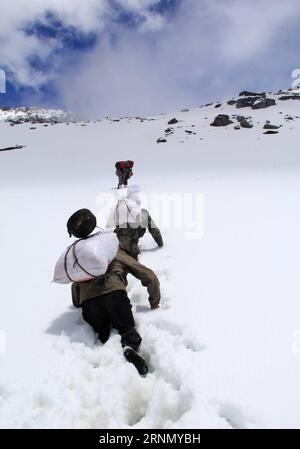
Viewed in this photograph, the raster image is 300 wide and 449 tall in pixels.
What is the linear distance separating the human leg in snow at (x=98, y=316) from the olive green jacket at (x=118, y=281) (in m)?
0.07

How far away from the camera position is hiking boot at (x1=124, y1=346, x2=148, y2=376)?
294 cm

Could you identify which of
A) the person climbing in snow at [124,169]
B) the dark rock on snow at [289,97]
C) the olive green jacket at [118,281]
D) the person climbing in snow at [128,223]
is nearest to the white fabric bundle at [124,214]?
the person climbing in snow at [128,223]

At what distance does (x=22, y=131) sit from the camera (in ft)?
120

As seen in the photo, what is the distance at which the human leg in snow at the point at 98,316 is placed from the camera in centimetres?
349

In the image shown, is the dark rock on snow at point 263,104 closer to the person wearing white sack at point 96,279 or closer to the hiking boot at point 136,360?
the person wearing white sack at point 96,279

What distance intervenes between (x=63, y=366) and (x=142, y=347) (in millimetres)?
735

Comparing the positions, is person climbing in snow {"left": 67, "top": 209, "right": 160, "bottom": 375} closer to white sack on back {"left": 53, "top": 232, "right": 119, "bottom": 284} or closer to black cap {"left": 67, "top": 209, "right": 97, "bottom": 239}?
black cap {"left": 67, "top": 209, "right": 97, "bottom": 239}

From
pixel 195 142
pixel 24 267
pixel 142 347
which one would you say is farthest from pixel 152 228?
pixel 195 142

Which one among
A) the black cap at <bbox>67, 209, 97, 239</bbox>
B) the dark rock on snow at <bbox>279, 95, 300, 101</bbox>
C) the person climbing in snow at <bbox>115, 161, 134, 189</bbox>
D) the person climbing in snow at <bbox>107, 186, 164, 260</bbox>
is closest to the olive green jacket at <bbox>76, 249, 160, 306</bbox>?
the black cap at <bbox>67, 209, 97, 239</bbox>

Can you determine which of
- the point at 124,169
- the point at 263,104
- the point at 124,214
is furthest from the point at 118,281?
the point at 263,104

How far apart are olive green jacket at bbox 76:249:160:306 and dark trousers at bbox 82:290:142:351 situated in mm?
63

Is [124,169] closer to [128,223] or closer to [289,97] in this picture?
[128,223]

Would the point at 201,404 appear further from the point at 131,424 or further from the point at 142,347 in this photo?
the point at 142,347

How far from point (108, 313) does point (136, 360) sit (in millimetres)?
661
